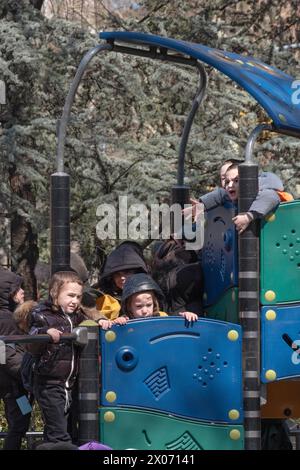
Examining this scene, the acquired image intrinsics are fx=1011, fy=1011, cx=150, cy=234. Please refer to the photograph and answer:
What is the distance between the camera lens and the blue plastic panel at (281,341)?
505cm

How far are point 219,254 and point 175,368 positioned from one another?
0.76 meters

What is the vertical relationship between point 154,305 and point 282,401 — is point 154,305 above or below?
above

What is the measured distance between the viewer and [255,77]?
5.47m

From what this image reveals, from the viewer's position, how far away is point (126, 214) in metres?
9.55

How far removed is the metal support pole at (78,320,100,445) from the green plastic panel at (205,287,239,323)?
0.78m

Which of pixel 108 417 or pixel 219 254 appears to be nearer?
pixel 108 417

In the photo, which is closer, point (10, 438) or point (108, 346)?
point (108, 346)

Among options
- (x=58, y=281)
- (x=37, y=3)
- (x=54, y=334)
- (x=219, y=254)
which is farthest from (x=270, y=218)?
(x=37, y=3)

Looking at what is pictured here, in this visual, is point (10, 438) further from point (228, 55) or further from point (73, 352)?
point (228, 55)

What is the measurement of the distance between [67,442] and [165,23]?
7.05m

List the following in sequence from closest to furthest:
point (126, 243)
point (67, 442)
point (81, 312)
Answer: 1. point (67, 442)
2. point (81, 312)
3. point (126, 243)

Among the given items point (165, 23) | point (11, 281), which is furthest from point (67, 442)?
point (165, 23)

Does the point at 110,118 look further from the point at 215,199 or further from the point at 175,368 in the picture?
the point at 175,368

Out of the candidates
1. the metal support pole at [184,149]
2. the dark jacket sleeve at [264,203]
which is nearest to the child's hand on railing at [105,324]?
the dark jacket sleeve at [264,203]
